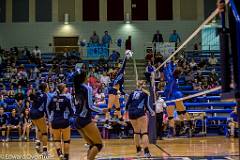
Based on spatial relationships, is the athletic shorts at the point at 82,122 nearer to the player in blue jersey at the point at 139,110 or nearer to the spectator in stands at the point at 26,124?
the player in blue jersey at the point at 139,110

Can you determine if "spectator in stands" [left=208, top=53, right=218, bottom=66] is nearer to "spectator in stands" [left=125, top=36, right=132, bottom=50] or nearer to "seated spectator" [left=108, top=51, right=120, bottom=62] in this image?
"seated spectator" [left=108, top=51, right=120, bottom=62]

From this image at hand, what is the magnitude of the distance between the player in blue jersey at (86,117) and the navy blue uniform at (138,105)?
3.11 meters

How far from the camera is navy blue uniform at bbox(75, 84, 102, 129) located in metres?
9.15

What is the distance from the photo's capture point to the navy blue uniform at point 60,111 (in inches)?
424

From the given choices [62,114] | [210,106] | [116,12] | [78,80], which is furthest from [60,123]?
[116,12]

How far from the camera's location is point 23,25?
3189 cm

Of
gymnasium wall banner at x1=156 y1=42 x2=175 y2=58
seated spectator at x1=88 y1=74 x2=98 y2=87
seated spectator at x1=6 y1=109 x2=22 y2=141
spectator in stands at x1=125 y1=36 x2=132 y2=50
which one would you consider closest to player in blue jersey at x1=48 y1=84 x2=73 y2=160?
seated spectator at x1=6 y1=109 x2=22 y2=141

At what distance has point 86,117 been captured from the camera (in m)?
9.16

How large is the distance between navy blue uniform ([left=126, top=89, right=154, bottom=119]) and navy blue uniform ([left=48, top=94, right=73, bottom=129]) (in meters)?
2.10

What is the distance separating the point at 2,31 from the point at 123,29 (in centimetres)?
844

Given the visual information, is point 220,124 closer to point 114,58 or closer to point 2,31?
point 114,58

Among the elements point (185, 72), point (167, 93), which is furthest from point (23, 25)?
point (167, 93)

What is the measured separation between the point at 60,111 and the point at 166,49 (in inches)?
663

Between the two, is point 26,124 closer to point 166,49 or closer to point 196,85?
point 196,85
